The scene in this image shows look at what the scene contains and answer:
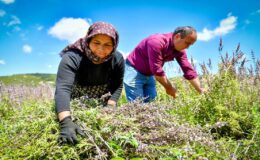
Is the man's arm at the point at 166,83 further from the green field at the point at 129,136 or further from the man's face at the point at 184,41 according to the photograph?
the green field at the point at 129,136

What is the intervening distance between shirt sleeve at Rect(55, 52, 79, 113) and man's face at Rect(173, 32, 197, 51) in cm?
190

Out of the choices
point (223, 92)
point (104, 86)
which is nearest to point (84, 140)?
point (104, 86)

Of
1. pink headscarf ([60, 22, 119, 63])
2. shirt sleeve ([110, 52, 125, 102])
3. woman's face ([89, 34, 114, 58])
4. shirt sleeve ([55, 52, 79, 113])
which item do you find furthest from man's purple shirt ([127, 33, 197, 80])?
shirt sleeve ([55, 52, 79, 113])

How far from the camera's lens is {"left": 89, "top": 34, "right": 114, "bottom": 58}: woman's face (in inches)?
117

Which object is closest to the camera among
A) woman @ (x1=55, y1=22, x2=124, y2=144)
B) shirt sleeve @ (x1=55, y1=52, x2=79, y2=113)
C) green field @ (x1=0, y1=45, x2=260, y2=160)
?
green field @ (x1=0, y1=45, x2=260, y2=160)

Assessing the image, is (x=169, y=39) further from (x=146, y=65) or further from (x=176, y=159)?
(x=176, y=159)

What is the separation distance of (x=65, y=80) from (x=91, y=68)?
0.55 metres

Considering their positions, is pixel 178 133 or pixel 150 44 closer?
pixel 178 133

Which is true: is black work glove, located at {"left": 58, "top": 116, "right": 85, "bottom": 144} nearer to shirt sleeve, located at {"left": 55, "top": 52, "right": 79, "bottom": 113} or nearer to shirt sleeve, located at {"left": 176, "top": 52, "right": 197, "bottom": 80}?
shirt sleeve, located at {"left": 55, "top": 52, "right": 79, "bottom": 113}

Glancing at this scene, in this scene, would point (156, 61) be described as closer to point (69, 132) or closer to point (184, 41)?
point (184, 41)

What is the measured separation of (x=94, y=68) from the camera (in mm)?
3240

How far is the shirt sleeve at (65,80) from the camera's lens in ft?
7.97

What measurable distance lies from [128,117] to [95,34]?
1.04 metres

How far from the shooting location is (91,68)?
10.6ft
